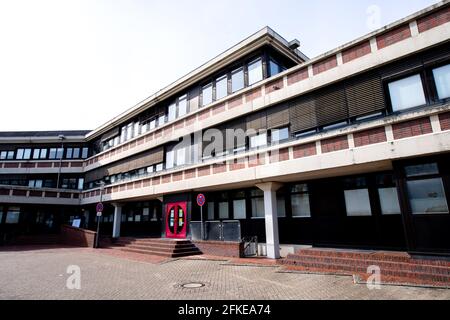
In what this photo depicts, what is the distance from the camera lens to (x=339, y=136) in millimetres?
10523

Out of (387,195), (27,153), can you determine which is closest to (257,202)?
(387,195)

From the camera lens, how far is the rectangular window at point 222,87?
16.2 m

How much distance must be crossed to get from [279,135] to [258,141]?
1221 mm

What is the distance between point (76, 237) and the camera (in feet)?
79.1

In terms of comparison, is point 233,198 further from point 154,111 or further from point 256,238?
point 154,111

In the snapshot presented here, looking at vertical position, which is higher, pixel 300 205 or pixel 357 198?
pixel 357 198

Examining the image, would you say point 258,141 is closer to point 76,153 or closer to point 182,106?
point 182,106

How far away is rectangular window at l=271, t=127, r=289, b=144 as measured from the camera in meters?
12.8

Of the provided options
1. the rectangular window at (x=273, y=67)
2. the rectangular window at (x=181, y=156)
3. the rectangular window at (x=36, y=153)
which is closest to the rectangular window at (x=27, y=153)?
the rectangular window at (x=36, y=153)

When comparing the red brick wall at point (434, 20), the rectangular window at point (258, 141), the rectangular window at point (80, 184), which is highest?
the red brick wall at point (434, 20)

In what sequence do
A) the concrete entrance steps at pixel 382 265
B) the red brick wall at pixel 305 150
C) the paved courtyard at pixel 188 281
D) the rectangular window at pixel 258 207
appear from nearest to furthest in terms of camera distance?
the paved courtyard at pixel 188 281 < the concrete entrance steps at pixel 382 265 < the red brick wall at pixel 305 150 < the rectangular window at pixel 258 207

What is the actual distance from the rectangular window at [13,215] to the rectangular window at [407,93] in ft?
103

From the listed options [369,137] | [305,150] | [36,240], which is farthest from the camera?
[36,240]

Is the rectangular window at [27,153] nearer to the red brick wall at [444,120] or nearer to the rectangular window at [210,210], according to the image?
the rectangular window at [210,210]
